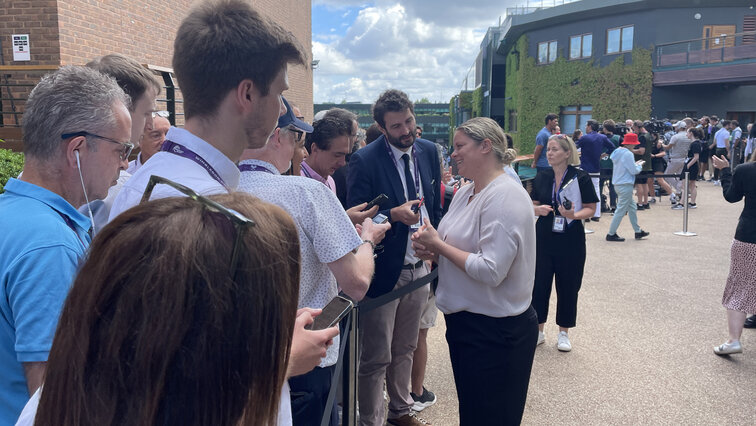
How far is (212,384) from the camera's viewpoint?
0.80 meters

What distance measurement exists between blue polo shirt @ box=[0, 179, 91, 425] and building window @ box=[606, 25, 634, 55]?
33197 millimetres

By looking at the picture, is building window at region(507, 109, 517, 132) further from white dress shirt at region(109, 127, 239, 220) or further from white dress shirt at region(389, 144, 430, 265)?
white dress shirt at region(109, 127, 239, 220)

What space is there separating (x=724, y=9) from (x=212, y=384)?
35.7 m

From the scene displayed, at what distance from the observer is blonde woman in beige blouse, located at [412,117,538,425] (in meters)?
2.92

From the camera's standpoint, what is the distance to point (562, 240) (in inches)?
206

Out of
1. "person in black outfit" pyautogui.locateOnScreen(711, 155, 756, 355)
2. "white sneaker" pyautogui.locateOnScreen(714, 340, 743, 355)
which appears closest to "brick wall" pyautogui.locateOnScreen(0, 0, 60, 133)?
"person in black outfit" pyautogui.locateOnScreen(711, 155, 756, 355)

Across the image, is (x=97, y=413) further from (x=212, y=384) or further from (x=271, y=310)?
(x=271, y=310)

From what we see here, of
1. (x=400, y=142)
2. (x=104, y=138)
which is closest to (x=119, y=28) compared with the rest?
(x=400, y=142)

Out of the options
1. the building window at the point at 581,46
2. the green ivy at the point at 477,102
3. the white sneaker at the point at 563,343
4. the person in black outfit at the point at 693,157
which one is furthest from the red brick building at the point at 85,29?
the green ivy at the point at 477,102

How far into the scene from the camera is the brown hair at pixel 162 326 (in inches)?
30.5

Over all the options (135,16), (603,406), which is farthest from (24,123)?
(135,16)

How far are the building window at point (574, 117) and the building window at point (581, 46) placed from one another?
10.2ft

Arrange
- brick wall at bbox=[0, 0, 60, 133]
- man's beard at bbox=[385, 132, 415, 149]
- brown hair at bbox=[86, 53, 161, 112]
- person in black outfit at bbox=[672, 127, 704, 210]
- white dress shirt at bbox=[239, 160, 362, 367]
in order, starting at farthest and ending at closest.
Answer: person in black outfit at bbox=[672, 127, 704, 210] < brick wall at bbox=[0, 0, 60, 133] < man's beard at bbox=[385, 132, 415, 149] < brown hair at bbox=[86, 53, 161, 112] < white dress shirt at bbox=[239, 160, 362, 367]

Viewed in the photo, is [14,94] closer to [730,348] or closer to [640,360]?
[640,360]
